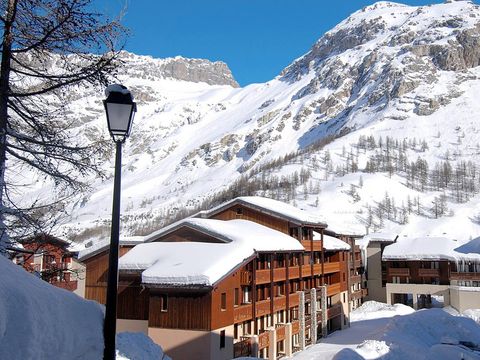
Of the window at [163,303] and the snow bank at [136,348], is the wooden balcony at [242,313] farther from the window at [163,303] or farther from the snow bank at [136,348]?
the snow bank at [136,348]

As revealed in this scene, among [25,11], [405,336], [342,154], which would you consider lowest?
[405,336]

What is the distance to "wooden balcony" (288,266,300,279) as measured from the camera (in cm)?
3638

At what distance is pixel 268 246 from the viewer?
103 feet

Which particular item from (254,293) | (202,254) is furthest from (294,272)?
(202,254)

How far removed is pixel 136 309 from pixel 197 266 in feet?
22.4

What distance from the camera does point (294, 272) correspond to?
1465 inches

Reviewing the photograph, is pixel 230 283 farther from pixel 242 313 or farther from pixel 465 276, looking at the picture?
pixel 465 276

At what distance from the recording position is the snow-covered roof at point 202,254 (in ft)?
84.2

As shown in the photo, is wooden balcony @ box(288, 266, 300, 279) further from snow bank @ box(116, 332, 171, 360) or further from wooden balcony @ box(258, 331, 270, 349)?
snow bank @ box(116, 332, 171, 360)

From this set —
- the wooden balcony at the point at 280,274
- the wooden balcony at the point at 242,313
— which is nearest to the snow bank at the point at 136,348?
the wooden balcony at the point at 242,313

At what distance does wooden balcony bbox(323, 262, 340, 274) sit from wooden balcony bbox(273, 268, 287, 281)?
10495 millimetres

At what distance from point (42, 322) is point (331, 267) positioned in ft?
143

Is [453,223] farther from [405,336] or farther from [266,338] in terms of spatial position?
[266,338]

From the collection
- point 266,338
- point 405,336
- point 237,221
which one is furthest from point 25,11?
point 405,336
